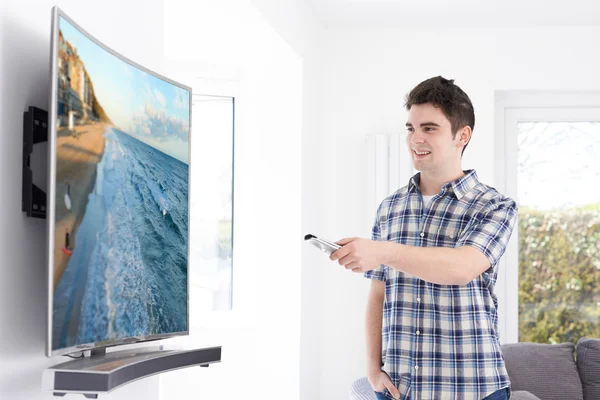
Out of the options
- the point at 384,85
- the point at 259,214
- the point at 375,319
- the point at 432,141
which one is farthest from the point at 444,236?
the point at 384,85

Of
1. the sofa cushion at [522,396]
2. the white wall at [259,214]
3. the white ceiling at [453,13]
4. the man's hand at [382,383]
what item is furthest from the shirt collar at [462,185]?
the white ceiling at [453,13]

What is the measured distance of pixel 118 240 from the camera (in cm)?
168

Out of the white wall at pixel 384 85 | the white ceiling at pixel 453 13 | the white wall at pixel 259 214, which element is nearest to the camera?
the white wall at pixel 259 214

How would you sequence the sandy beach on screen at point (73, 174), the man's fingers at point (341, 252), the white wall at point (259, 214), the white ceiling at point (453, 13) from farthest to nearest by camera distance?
the white ceiling at point (453, 13) → the white wall at point (259, 214) → the man's fingers at point (341, 252) → the sandy beach on screen at point (73, 174)

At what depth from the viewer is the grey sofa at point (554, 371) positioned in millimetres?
3348

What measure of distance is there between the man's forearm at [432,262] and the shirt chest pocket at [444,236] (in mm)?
130

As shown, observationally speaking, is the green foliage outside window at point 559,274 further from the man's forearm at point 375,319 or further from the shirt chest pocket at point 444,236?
the shirt chest pocket at point 444,236

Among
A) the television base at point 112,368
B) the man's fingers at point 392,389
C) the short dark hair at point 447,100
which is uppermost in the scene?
the short dark hair at point 447,100

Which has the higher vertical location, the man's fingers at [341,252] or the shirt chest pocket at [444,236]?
the shirt chest pocket at [444,236]

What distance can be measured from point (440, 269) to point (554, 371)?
1938 millimetres

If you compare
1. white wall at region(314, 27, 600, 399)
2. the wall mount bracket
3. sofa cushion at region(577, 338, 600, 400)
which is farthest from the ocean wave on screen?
white wall at region(314, 27, 600, 399)

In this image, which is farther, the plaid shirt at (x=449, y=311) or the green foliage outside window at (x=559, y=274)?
the green foliage outside window at (x=559, y=274)

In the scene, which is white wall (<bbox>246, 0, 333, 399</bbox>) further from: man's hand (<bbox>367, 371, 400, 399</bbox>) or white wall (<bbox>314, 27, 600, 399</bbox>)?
man's hand (<bbox>367, 371, 400, 399</bbox>)

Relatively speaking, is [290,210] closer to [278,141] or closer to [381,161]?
[278,141]
